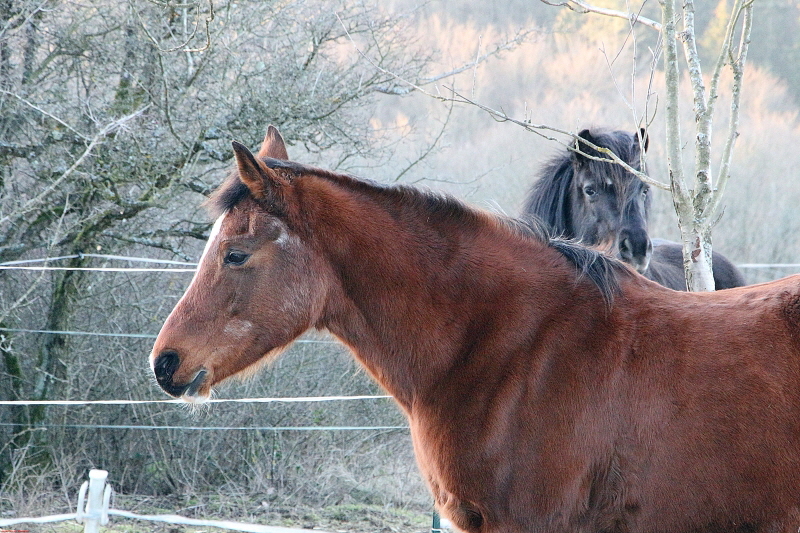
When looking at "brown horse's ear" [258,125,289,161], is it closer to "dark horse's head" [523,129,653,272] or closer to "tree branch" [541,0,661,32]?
"tree branch" [541,0,661,32]

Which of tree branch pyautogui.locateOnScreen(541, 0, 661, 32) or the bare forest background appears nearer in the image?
tree branch pyautogui.locateOnScreen(541, 0, 661, 32)

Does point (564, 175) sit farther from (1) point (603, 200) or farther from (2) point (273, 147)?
(2) point (273, 147)

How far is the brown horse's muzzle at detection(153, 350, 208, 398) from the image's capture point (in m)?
2.63

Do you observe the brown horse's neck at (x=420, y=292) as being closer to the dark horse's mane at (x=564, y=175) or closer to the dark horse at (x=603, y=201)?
the dark horse at (x=603, y=201)

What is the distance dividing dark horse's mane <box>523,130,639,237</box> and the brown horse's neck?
90.8 inches

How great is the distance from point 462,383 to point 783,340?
1074 millimetres

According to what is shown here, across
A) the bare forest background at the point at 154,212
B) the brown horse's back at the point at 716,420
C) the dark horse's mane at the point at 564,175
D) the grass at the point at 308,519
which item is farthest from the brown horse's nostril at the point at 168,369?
the grass at the point at 308,519

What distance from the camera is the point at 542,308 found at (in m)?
2.69

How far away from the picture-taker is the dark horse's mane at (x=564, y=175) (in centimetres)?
494

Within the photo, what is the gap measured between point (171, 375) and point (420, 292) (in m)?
0.93

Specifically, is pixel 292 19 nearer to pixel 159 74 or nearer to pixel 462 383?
pixel 159 74

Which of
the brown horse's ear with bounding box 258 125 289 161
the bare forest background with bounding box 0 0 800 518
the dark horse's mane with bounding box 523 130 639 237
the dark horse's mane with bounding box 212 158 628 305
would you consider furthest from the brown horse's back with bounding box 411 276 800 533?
the bare forest background with bounding box 0 0 800 518

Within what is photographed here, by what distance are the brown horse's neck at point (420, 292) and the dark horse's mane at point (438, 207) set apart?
6 centimetres

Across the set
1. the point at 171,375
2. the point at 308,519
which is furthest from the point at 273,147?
the point at 308,519
